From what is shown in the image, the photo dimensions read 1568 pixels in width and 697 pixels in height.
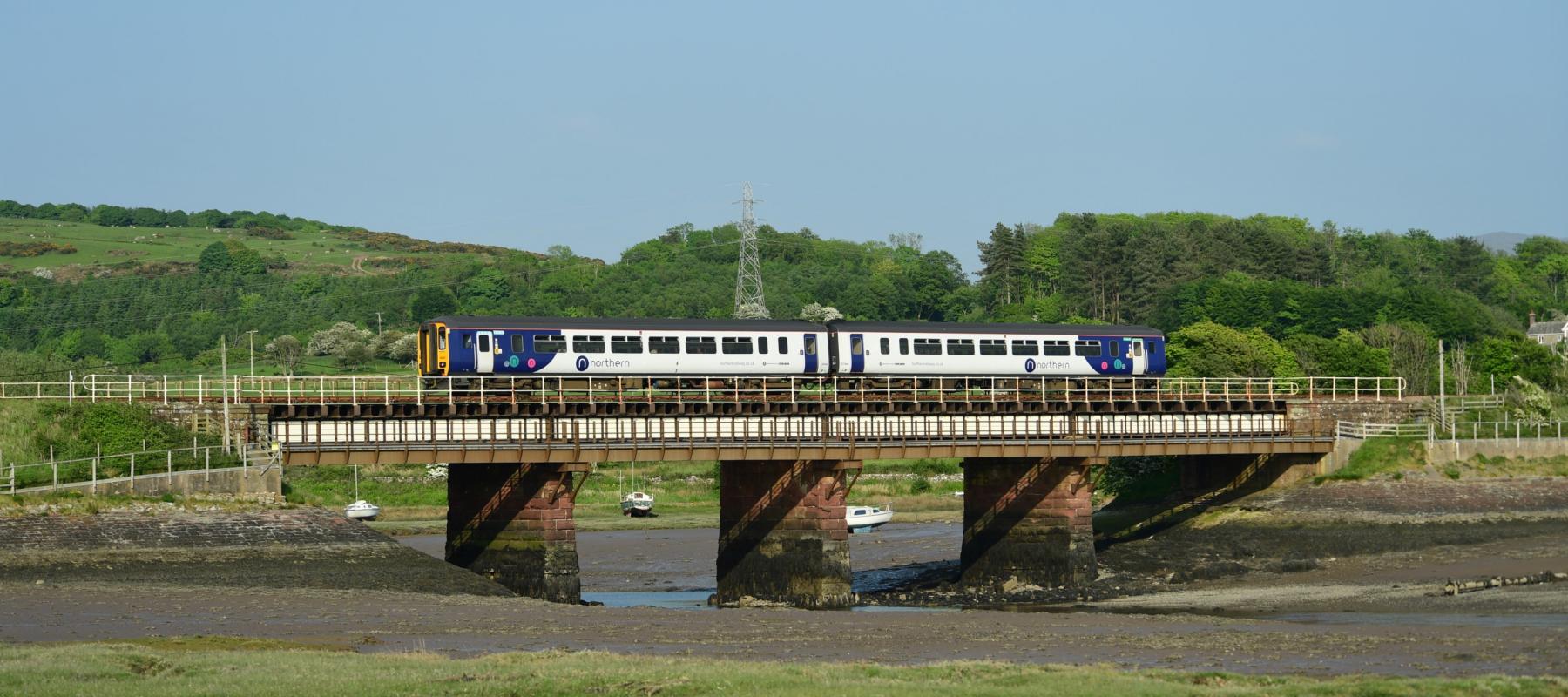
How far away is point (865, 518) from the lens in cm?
9738

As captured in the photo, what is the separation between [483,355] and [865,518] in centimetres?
3454

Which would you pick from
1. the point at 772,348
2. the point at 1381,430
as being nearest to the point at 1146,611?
the point at 772,348

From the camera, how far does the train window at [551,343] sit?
224ft

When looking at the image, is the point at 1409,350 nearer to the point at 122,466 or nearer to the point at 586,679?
the point at 122,466

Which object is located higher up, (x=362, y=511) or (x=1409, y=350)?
(x=1409, y=350)

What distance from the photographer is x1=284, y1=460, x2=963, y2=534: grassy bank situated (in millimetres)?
106062

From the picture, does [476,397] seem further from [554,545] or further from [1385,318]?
[1385,318]

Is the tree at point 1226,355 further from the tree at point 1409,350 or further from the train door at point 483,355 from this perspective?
the train door at point 483,355

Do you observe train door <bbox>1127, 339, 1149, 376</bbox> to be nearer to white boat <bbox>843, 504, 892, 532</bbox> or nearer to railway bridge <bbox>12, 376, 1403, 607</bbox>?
railway bridge <bbox>12, 376, 1403, 607</bbox>

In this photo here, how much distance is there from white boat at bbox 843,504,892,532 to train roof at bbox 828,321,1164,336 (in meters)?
20.7

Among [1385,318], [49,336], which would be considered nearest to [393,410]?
[1385,318]

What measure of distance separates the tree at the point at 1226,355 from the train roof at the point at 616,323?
167 ft

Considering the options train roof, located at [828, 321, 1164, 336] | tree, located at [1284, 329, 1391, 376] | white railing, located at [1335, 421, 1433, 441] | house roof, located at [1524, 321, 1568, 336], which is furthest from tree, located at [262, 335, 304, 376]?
house roof, located at [1524, 321, 1568, 336]

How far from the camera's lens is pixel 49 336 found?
198m
